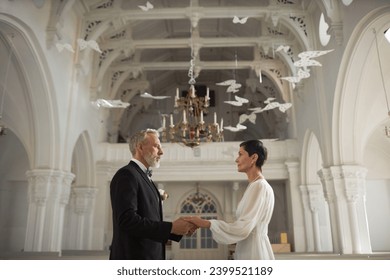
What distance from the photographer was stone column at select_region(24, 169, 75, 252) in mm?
8828

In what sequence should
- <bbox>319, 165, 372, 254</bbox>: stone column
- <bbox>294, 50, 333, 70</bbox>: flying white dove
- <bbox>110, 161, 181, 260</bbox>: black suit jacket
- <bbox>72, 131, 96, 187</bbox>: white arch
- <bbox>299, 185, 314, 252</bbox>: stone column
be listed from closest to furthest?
1. <bbox>110, 161, 181, 260</bbox>: black suit jacket
2. <bbox>294, 50, 333, 70</bbox>: flying white dove
3. <bbox>319, 165, 372, 254</bbox>: stone column
4. <bbox>299, 185, 314, 252</bbox>: stone column
5. <bbox>72, 131, 96, 187</bbox>: white arch

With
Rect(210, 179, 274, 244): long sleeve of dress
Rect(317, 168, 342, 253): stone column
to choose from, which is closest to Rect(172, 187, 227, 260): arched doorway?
Rect(317, 168, 342, 253): stone column

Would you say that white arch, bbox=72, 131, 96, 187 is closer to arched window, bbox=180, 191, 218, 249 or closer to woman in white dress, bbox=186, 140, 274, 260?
arched window, bbox=180, 191, 218, 249

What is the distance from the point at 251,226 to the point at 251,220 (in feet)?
0.12

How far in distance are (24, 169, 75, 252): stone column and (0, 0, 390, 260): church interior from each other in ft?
0.10

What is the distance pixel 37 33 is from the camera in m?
7.88

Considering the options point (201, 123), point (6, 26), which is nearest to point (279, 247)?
point (201, 123)

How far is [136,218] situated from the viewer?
204 centimetres

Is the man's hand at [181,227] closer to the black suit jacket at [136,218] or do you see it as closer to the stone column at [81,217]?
the black suit jacket at [136,218]

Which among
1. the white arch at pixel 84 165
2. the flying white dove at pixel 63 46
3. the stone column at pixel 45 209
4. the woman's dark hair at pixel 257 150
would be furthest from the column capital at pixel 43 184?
the woman's dark hair at pixel 257 150

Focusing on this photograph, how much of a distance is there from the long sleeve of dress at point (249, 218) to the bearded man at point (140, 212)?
7.2 inches

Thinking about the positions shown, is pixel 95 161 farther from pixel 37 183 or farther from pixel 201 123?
pixel 201 123

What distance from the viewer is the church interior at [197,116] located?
803 centimetres

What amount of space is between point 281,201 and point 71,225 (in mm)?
8180
